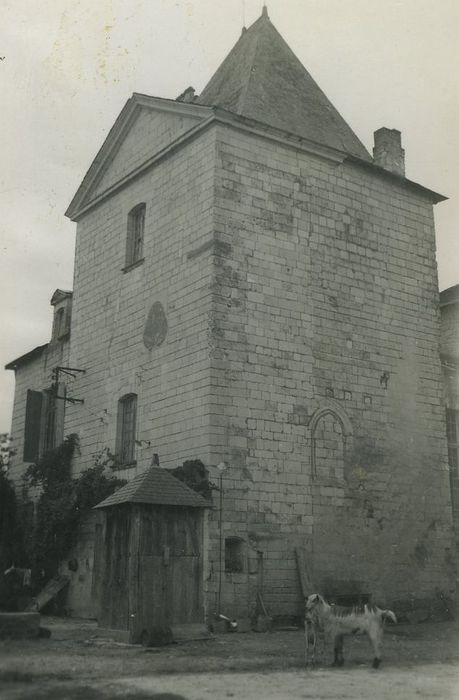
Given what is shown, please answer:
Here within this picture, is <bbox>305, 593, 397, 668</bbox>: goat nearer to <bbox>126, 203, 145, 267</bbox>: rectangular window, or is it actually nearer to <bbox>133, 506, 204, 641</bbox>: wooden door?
<bbox>133, 506, 204, 641</bbox>: wooden door

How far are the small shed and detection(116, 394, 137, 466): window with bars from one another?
456cm

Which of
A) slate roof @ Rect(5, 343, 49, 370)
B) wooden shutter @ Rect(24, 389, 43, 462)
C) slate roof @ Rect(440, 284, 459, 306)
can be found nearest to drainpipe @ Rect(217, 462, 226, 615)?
wooden shutter @ Rect(24, 389, 43, 462)

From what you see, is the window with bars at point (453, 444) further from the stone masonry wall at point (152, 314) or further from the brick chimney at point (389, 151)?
the stone masonry wall at point (152, 314)

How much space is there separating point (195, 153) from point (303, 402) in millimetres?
5410

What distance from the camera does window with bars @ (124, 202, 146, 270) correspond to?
17438 mm

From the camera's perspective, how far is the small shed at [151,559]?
10.6 m

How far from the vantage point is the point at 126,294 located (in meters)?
17.1

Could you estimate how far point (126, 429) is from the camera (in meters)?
16.5

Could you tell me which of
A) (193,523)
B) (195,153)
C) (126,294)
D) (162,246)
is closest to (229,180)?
(195,153)

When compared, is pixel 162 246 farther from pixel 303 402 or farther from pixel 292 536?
pixel 292 536

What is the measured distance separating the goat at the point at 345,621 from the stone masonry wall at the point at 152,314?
5054 millimetres

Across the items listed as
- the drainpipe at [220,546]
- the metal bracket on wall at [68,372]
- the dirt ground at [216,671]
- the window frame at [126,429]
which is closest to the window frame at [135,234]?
the metal bracket on wall at [68,372]

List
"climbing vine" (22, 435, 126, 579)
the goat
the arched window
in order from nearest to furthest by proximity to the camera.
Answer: the goat → the arched window → "climbing vine" (22, 435, 126, 579)

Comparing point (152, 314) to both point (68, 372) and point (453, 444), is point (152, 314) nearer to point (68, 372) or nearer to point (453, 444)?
point (68, 372)
